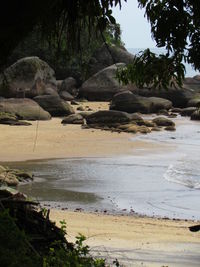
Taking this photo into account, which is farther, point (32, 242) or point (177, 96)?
point (177, 96)

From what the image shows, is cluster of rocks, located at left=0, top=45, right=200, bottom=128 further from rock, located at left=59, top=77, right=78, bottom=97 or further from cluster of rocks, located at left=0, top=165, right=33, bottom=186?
cluster of rocks, located at left=0, top=165, right=33, bottom=186

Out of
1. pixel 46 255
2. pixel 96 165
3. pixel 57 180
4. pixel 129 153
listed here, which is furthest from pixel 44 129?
pixel 46 255

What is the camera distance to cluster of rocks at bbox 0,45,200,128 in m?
26.0

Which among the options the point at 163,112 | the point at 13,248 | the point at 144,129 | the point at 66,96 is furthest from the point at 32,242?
the point at 66,96

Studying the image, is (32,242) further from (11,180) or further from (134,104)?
(134,104)

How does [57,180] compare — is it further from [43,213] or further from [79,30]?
[79,30]

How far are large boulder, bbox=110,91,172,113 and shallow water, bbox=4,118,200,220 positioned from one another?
10871 millimetres

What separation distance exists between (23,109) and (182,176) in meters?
11.4

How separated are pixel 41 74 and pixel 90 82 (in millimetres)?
5248

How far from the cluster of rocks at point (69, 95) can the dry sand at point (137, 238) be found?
11476 mm

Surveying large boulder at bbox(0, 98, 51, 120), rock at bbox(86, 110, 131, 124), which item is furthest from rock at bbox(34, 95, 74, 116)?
rock at bbox(86, 110, 131, 124)

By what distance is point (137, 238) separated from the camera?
825cm

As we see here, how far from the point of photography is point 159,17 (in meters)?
6.00

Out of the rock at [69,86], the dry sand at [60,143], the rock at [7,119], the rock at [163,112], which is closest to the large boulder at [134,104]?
the rock at [163,112]
